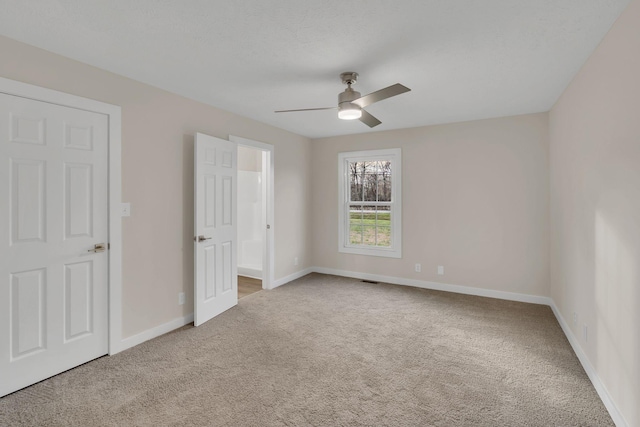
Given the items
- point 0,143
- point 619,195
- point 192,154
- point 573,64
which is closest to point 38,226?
point 0,143

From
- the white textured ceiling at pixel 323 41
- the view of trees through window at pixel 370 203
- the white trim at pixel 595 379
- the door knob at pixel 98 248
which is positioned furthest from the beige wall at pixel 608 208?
the door knob at pixel 98 248

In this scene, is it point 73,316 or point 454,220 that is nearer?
point 73,316

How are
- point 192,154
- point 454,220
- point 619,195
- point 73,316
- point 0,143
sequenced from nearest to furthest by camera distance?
point 619,195, point 0,143, point 73,316, point 192,154, point 454,220

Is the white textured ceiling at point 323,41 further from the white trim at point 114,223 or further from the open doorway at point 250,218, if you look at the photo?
the open doorway at point 250,218

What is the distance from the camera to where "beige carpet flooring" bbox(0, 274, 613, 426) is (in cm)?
199

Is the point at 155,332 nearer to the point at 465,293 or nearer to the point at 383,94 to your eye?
the point at 383,94

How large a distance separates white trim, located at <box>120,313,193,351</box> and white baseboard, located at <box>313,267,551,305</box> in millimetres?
2751

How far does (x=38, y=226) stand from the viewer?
234 cm

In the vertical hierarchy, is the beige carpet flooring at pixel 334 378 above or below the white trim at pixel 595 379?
below

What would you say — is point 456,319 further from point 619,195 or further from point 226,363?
point 226,363

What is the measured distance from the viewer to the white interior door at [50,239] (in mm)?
2193

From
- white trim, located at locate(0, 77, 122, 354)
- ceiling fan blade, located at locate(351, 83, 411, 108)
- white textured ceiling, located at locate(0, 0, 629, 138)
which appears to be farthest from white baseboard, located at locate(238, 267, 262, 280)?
ceiling fan blade, located at locate(351, 83, 411, 108)

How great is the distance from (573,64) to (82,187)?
4.19 metres

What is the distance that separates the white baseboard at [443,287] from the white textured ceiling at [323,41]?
251 centimetres
